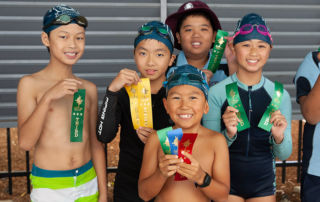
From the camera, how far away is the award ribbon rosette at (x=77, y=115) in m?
2.60

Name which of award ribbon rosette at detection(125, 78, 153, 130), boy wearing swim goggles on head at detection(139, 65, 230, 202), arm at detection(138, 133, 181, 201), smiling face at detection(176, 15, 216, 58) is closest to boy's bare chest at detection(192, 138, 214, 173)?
boy wearing swim goggles on head at detection(139, 65, 230, 202)

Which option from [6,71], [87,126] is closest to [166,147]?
[87,126]

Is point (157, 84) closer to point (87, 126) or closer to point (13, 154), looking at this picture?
point (87, 126)

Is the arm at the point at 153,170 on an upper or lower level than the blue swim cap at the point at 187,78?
lower

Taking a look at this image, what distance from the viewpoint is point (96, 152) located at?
2900 mm

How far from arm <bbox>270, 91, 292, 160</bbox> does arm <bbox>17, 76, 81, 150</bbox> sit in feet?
4.76

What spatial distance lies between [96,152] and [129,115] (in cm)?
43

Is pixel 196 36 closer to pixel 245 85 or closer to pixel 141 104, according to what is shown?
pixel 245 85

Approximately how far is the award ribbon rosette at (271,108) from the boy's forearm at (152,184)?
34.5 inches

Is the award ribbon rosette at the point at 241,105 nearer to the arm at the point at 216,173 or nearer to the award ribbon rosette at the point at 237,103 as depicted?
the award ribbon rosette at the point at 237,103

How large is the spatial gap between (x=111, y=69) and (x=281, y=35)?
8.82 ft

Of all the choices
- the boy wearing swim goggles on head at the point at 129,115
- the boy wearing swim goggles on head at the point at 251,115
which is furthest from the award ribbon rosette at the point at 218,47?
the boy wearing swim goggles on head at the point at 129,115

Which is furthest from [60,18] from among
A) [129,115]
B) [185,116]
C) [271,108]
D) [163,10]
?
[163,10]

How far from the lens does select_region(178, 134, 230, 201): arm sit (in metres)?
2.09
